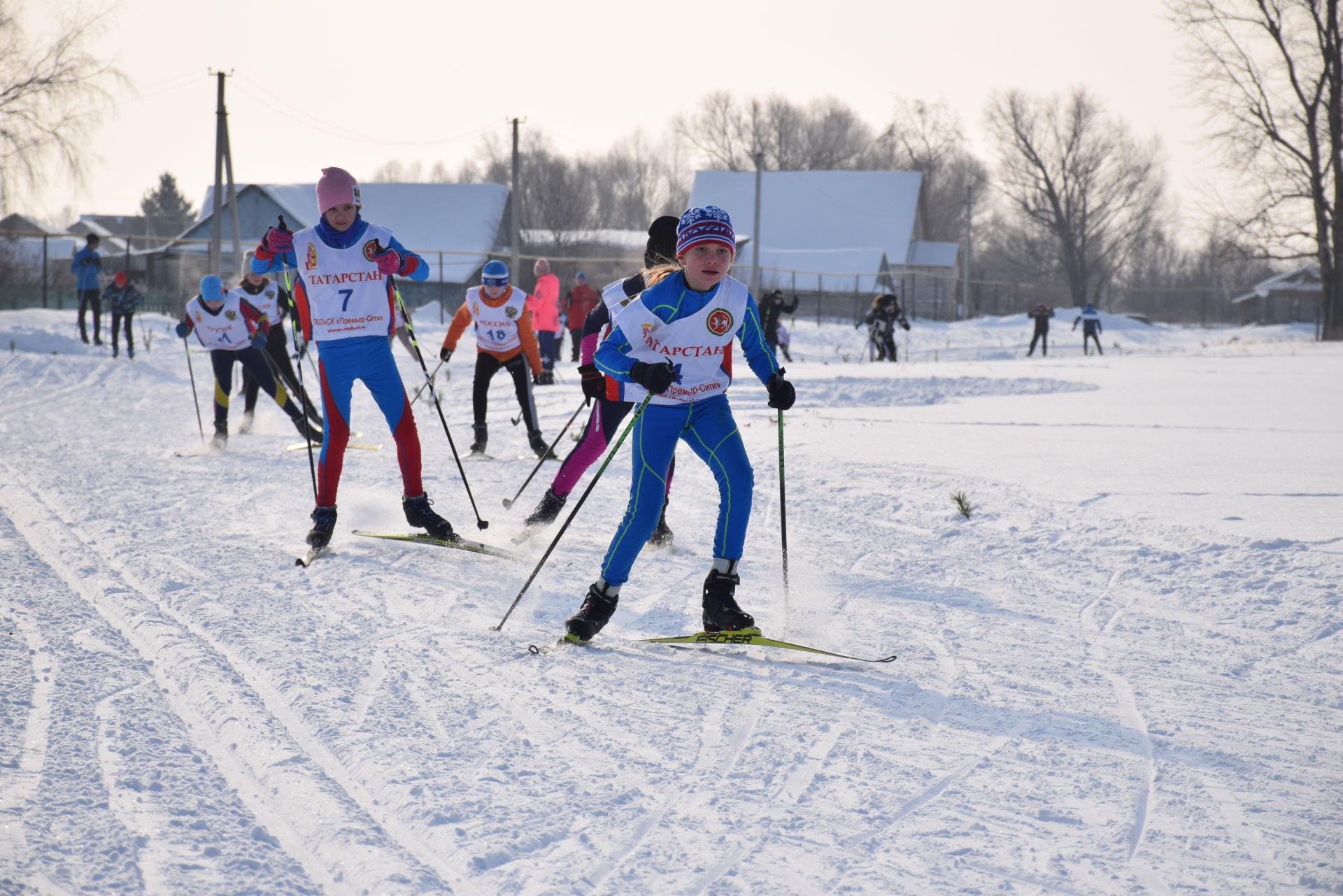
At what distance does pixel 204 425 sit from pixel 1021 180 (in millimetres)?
56607

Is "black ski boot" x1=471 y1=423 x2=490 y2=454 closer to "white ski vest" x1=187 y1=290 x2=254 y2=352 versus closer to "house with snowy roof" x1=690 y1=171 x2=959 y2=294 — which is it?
"white ski vest" x1=187 y1=290 x2=254 y2=352

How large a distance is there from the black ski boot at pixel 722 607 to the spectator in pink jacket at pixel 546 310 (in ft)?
29.2

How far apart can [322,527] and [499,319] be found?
11.3 ft

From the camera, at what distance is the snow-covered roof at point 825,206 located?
4606 centimetres

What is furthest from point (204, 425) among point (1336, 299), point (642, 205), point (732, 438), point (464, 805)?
point (642, 205)

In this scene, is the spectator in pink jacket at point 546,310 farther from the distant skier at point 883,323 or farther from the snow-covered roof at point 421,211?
the snow-covered roof at point 421,211

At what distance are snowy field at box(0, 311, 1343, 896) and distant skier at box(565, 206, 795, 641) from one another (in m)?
0.27

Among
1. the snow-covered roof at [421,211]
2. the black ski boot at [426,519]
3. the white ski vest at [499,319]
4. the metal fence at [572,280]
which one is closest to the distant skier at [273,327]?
the white ski vest at [499,319]

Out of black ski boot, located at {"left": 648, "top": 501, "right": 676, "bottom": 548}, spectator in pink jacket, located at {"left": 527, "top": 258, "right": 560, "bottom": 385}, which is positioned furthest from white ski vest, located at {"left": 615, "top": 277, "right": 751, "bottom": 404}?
spectator in pink jacket, located at {"left": 527, "top": 258, "right": 560, "bottom": 385}

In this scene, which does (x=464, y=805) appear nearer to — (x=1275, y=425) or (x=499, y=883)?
(x=499, y=883)

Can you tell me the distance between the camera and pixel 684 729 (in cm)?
322

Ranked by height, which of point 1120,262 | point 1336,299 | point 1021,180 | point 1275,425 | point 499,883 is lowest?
point 499,883

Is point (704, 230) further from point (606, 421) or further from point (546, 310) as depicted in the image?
point (546, 310)

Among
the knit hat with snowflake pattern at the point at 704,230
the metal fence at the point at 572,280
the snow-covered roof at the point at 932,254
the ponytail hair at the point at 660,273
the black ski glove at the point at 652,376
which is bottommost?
the black ski glove at the point at 652,376
